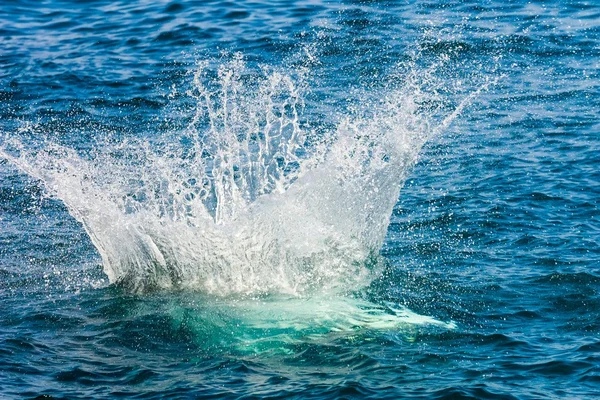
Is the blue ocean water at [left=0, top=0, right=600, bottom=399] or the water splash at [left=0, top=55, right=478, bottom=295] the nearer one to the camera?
the blue ocean water at [left=0, top=0, right=600, bottom=399]

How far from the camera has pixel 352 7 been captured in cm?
2391

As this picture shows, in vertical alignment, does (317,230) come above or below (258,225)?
below

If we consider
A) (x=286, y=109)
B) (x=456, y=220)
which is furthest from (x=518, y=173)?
(x=286, y=109)

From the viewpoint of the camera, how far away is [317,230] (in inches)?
457

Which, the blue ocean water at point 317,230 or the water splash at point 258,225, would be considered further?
the water splash at point 258,225

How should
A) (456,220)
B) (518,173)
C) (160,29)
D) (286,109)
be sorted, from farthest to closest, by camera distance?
(160,29) → (286,109) → (518,173) → (456,220)

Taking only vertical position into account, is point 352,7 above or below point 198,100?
above

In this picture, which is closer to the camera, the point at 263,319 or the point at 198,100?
the point at 263,319

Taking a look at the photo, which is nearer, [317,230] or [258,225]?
[258,225]

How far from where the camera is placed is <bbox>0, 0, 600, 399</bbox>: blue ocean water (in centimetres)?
918

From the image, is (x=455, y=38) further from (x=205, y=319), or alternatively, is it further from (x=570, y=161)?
(x=205, y=319)

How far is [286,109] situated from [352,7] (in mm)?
7202

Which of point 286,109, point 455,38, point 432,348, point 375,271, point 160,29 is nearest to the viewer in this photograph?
point 432,348

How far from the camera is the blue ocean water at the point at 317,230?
30.1 ft
